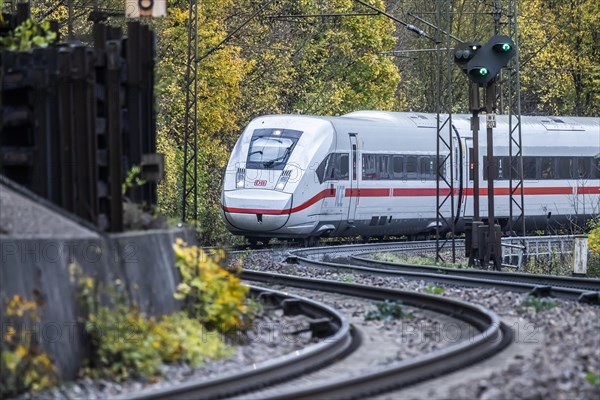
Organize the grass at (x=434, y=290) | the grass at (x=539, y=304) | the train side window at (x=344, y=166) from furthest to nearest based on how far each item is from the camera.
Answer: the train side window at (x=344, y=166) < the grass at (x=434, y=290) < the grass at (x=539, y=304)

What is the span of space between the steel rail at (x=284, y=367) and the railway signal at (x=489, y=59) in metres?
10.7

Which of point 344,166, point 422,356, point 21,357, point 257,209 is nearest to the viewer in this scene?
point 21,357

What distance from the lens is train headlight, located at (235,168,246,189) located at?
2923 cm

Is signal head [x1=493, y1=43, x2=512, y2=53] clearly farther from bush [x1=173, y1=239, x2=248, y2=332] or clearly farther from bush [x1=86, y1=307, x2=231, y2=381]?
bush [x1=86, y1=307, x2=231, y2=381]

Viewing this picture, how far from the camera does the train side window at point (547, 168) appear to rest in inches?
1442

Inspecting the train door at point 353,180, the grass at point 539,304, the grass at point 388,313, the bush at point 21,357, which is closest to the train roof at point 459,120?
the train door at point 353,180

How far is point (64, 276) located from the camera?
30.9 ft

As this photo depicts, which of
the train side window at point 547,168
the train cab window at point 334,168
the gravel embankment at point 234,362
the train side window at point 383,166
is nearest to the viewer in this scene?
the gravel embankment at point 234,362

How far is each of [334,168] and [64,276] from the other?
2045 centimetres

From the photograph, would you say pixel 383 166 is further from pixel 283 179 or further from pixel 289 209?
pixel 289 209

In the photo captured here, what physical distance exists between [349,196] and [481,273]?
34.8ft

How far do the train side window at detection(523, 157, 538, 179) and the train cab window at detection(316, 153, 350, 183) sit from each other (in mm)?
7803

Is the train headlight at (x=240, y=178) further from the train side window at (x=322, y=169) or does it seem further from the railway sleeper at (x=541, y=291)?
the railway sleeper at (x=541, y=291)

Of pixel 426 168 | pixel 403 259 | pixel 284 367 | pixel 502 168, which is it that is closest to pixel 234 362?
pixel 284 367
